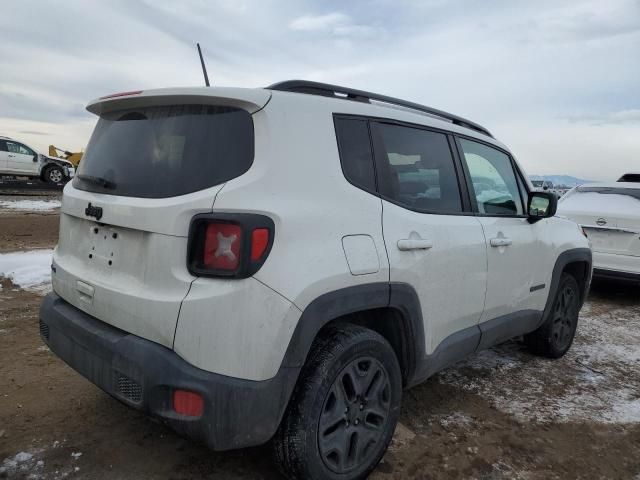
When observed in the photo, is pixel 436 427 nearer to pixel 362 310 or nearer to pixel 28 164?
pixel 362 310

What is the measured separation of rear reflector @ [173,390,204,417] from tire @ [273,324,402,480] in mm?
424

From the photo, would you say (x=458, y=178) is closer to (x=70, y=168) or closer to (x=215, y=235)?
(x=215, y=235)

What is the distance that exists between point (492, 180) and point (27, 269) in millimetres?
5426

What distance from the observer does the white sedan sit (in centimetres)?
628

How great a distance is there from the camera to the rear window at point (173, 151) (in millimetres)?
2027

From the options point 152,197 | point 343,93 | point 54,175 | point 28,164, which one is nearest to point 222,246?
point 152,197

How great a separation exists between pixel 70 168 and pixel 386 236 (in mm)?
22069

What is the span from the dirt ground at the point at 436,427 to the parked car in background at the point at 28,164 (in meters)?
17.0

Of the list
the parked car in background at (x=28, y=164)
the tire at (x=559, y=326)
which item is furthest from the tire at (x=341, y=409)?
the parked car in background at (x=28, y=164)

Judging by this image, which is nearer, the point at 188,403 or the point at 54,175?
the point at 188,403

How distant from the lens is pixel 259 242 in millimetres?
1899

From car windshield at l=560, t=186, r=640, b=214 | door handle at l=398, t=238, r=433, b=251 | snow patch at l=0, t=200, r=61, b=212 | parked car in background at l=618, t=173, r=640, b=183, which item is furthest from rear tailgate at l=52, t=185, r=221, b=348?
snow patch at l=0, t=200, r=61, b=212

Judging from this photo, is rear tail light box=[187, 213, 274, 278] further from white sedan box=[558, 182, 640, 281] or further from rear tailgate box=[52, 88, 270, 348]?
white sedan box=[558, 182, 640, 281]

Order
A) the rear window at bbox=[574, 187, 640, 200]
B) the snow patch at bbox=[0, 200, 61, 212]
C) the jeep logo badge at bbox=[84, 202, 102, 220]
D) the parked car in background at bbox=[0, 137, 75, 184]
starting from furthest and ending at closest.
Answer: the parked car in background at bbox=[0, 137, 75, 184] < the snow patch at bbox=[0, 200, 61, 212] < the rear window at bbox=[574, 187, 640, 200] < the jeep logo badge at bbox=[84, 202, 102, 220]
